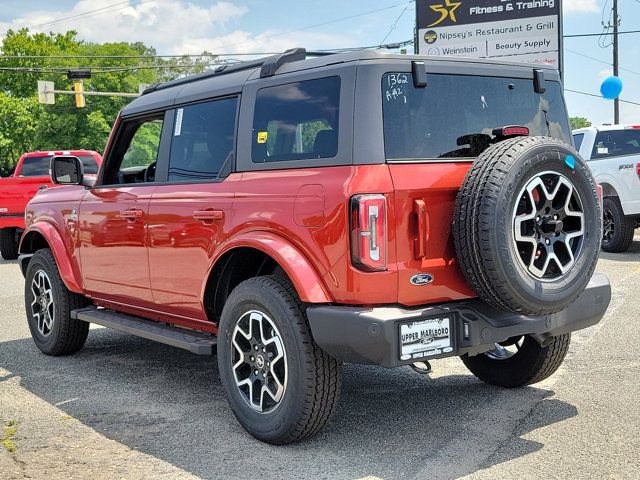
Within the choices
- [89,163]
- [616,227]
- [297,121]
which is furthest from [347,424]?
[89,163]

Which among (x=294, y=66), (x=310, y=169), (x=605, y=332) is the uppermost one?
(x=294, y=66)

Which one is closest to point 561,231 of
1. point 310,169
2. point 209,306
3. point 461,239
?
point 461,239

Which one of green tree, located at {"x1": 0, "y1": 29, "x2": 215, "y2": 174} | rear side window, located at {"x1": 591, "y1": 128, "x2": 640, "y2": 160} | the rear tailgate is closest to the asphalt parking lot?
the rear tailgate

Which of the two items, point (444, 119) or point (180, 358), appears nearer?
point (444, 119)

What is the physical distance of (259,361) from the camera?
4.21 metres

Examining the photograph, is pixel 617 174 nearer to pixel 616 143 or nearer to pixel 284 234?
pixel 616 143

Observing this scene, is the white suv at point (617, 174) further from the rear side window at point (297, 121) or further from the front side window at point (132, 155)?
the rear side window at point (297, 121)

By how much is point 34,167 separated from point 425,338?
13527 millimetres

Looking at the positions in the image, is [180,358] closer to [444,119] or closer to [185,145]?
[185,145]

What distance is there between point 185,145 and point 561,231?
237 cm

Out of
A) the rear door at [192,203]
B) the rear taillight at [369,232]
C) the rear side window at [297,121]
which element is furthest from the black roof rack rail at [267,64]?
the rear taillight at [369,232]

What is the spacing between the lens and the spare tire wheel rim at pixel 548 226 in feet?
12.5

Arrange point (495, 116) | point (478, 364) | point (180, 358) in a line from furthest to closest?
point (180, 358)
point (478, 364)
point (495, 116)

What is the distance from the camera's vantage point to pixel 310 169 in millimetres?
4008
